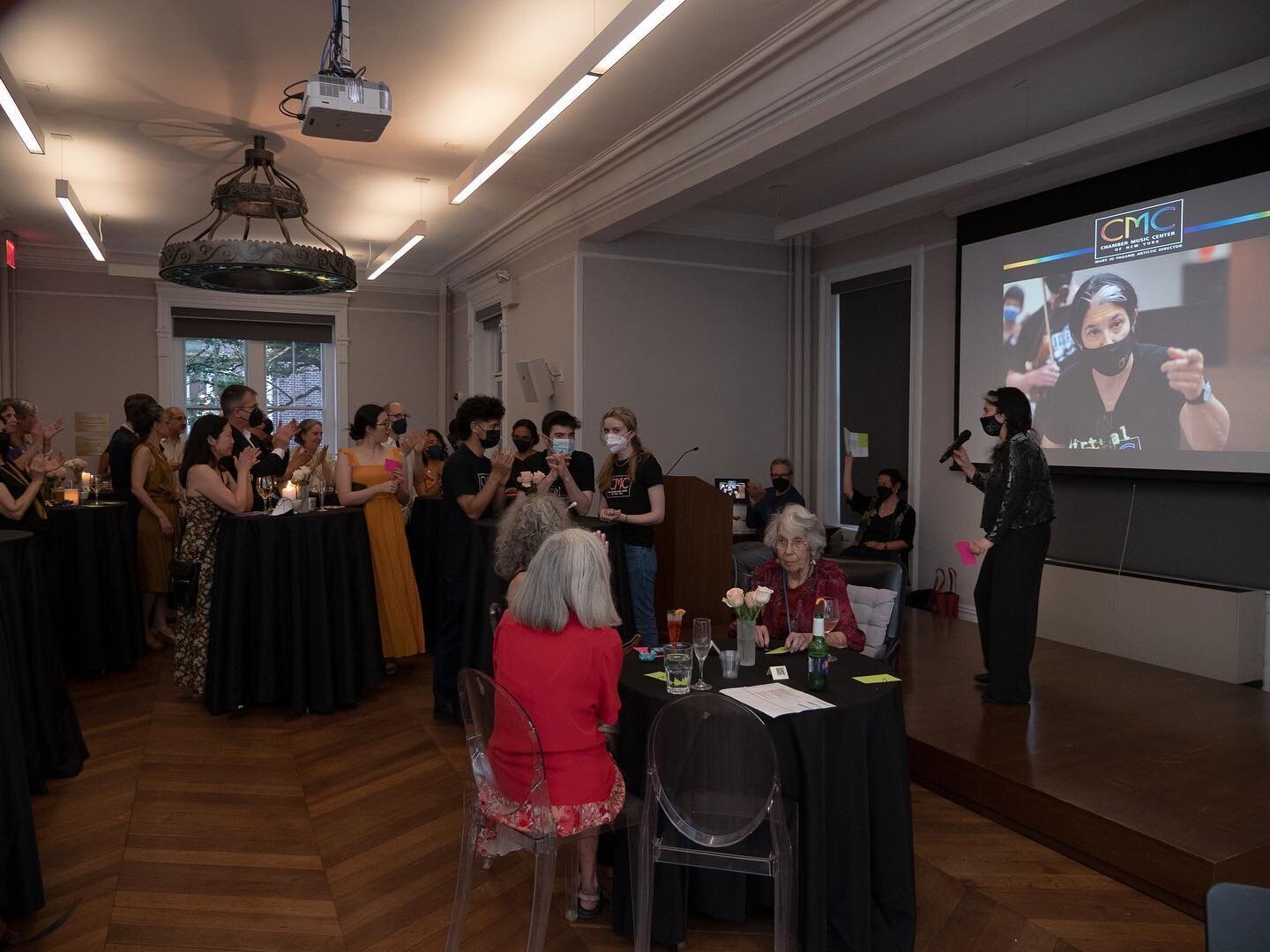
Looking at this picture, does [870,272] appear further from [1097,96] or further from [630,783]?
[630,783]

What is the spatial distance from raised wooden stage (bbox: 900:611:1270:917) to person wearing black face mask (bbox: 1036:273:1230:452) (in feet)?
4.22

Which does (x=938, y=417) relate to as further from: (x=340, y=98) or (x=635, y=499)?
(x=340, y=98)

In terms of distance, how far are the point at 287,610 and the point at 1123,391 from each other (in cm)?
513

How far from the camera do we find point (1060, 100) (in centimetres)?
505

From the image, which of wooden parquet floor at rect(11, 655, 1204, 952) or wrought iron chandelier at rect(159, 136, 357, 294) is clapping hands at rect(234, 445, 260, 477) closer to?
wrought iron chandelier at rect(159, 136, 357, 294)

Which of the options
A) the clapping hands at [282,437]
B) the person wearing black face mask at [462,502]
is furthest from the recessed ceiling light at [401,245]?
the person wearing black face mask at [462,502]

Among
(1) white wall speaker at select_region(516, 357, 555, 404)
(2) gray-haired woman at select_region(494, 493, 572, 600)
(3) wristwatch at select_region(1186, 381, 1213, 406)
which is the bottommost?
(2) gray-haired woman at select_region(494, 493, 572, 600)

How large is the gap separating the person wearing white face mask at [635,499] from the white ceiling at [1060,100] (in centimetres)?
175

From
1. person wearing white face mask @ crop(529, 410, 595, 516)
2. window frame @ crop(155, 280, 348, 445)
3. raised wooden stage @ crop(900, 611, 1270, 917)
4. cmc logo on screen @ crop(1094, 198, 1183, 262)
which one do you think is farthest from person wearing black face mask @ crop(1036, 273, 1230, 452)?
window frame @ crop(155, 280, 348, 445)

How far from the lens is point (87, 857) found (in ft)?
9.90

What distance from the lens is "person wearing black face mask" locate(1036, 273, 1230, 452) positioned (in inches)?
206

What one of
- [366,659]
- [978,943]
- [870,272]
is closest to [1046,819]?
[978,943]

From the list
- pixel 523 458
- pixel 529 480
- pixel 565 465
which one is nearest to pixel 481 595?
pixel 529 480

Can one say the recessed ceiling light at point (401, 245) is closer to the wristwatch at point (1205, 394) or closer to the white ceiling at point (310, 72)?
the white ceiling at point (310, 72)
